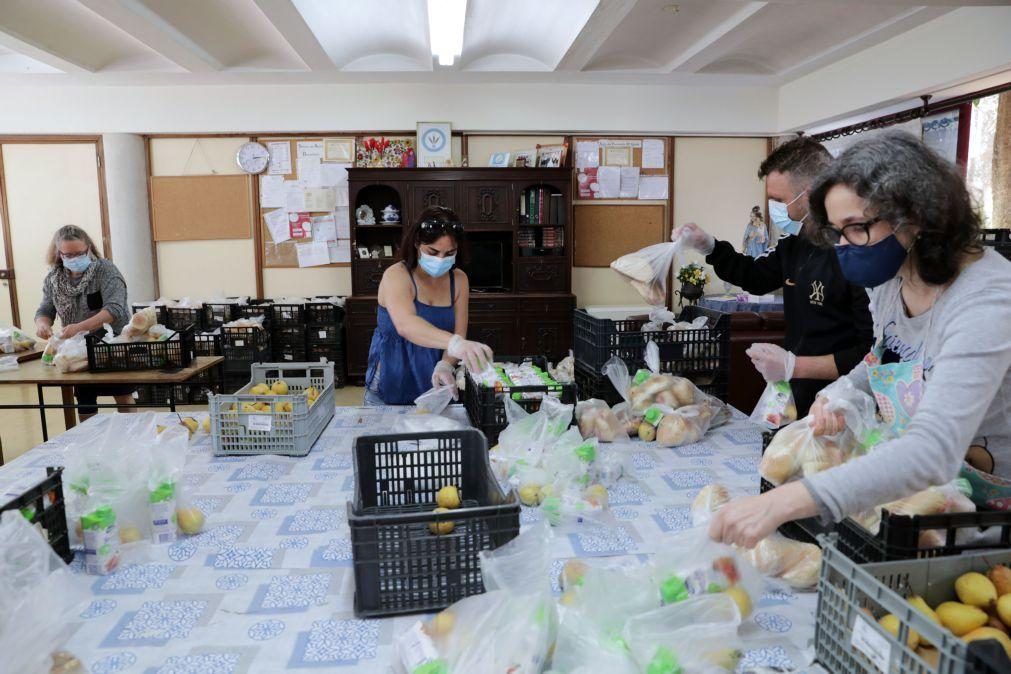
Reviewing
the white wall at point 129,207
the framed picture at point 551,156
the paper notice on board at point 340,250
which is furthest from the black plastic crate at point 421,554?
the white wall at point 129,207

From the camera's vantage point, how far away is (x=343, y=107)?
241 inches

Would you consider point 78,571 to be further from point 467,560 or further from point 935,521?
point 935,521

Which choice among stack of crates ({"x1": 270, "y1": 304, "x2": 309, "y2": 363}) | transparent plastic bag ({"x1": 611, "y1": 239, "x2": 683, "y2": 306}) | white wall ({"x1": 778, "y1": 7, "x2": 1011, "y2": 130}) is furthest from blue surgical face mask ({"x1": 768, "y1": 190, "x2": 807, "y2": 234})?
stack of crates ({"x1": 270, "y1": 304, "x2": 309, "y2": 363})

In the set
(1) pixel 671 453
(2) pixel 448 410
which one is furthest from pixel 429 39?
(1) pixel 671 453

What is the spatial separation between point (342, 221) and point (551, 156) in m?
2.08

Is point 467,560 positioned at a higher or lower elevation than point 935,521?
lower

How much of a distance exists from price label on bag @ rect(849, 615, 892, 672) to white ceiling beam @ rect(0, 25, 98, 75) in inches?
221

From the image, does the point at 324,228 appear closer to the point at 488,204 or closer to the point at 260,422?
the point at 488,204

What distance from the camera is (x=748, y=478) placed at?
173 centimetres

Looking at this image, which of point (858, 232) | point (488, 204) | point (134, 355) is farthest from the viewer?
point (488, 204)

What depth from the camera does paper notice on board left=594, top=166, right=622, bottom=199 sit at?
6.41 meters

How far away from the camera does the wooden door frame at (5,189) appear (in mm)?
6117

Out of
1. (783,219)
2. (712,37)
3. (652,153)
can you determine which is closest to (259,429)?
(783,219)

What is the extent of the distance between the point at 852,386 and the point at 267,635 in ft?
4.04
